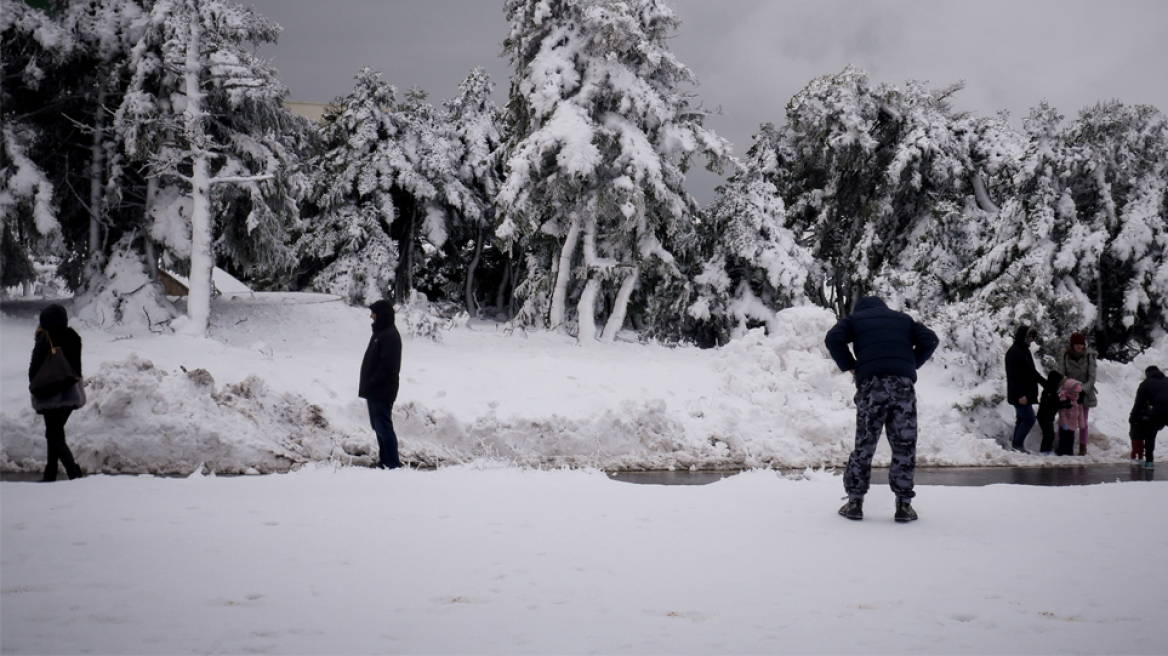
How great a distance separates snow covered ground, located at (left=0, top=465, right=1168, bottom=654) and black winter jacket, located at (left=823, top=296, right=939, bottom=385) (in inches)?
48.9

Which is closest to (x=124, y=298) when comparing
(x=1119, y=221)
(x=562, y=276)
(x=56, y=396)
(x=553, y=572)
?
(x=562, y=276)

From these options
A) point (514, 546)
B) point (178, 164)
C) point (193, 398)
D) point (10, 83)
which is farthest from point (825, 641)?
point (10, 83)

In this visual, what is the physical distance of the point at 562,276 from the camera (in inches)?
856

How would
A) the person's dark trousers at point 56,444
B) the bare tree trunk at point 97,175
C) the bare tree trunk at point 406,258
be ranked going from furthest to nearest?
the bare tree trunk at point 406,258 → the bare tree trunk at point 97,175 → the person's dark trousers at point 56,444

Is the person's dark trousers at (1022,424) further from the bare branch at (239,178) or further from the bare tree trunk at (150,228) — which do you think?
the bare tree trunk at (150,228)

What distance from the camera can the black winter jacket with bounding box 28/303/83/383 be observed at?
24.8 feet

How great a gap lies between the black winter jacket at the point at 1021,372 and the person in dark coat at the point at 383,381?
361 inches

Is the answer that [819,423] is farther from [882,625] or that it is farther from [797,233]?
[797,233]

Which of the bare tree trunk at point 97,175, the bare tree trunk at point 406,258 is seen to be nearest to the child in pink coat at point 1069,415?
the bare tree trunk at point 97,175

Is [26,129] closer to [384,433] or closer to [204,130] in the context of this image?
[204,130]

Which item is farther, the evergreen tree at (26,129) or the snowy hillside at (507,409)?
the evergreen tree at (26,129)

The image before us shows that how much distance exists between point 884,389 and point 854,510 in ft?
3.35

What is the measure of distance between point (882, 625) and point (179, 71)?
18448mm

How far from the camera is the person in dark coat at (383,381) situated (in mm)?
8422
